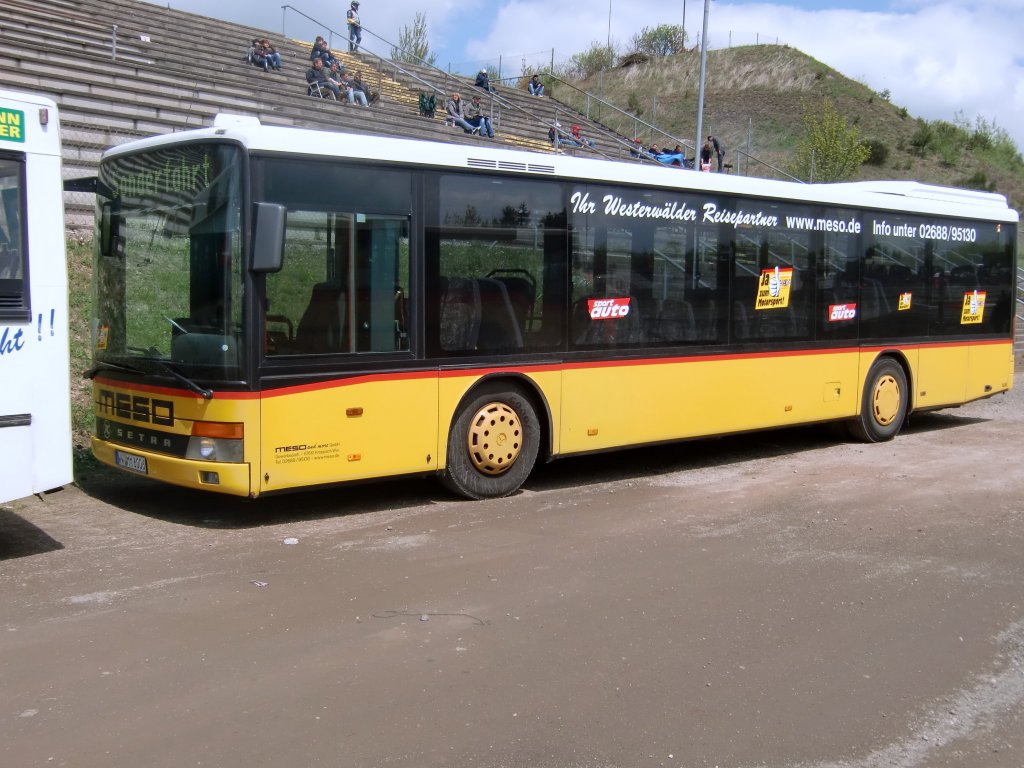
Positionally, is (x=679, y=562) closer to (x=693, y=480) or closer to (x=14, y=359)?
(x=693, y=480)

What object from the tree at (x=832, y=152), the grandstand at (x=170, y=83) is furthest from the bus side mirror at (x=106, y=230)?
the tree at (x=832, y=152)

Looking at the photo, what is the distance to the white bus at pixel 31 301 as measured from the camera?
6.44 metres

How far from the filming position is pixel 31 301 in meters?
6.55

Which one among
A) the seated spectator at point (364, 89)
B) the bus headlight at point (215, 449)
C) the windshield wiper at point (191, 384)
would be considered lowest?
the bus headlight at point (215, 449)

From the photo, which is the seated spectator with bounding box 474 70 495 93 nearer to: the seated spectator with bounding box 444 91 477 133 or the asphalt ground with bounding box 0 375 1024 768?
the seated spectator with bounding box 444 91 477 133

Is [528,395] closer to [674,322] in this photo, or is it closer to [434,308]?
[434,308]

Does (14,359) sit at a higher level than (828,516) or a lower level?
higher

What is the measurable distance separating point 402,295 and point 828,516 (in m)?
4.04

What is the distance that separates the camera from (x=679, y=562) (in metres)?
7.05

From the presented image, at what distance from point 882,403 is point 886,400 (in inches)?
3.8

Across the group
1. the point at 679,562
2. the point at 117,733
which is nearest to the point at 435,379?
the point at 679,562

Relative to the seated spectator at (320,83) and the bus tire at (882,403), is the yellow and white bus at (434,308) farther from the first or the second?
the seated spectator at (320,83)

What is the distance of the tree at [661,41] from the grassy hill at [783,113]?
3.48 metres

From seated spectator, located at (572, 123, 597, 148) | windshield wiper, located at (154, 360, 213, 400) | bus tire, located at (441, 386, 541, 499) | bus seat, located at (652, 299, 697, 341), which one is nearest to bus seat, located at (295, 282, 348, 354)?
windshield wiper, located at (154, 360, 213, 400)
